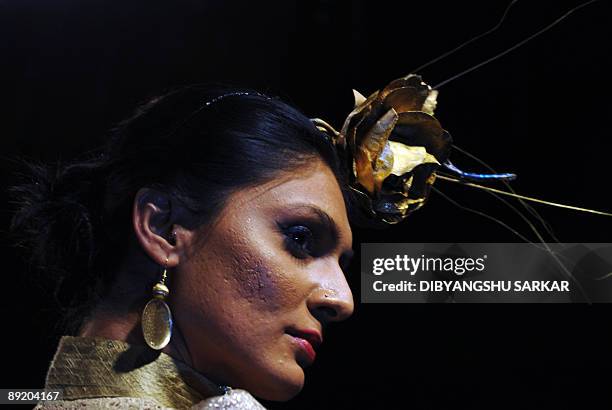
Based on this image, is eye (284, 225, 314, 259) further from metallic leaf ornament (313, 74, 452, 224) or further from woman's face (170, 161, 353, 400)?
metallic leaf ornament (313, 74, 452, 224)

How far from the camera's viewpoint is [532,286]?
1.64 metres

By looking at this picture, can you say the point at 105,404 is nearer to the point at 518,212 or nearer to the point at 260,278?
the point at 260,278

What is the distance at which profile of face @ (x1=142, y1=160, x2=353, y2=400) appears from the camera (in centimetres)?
119

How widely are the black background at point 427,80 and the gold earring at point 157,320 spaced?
0.47m

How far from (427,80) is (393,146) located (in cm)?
34

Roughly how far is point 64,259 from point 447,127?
0.74 meters

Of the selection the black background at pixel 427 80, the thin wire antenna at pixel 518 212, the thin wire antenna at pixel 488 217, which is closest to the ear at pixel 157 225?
the black background at pixel 427 80

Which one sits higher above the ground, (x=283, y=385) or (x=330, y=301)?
(x=330, y=301)

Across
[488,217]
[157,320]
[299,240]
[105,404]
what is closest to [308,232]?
[299,240]

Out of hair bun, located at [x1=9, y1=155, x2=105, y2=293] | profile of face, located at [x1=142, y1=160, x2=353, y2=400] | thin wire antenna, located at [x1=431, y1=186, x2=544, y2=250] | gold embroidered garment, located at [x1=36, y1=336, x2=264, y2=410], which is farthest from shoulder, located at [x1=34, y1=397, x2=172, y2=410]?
thin wire antenna, located at [x1=431, y1=186, x2=544, y2=250]

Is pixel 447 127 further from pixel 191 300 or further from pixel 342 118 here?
pixel 191 300

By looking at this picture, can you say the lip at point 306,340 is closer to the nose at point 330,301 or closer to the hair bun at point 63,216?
the nose at point 330,301

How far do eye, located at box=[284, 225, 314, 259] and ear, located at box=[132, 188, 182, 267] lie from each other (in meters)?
0.15

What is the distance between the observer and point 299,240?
1244 millimetres
